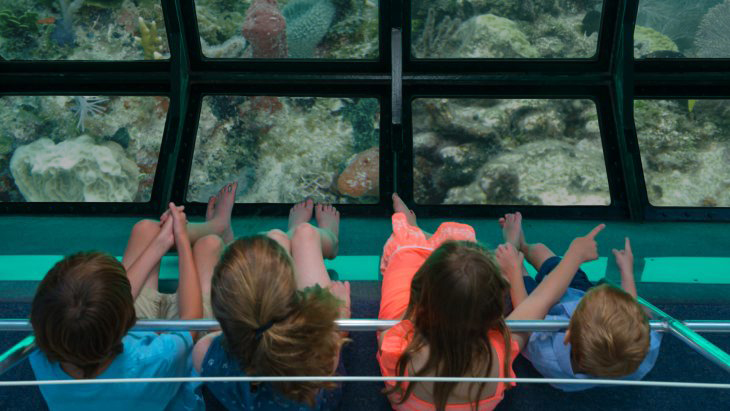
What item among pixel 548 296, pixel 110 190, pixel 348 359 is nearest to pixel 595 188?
pixel 548 296

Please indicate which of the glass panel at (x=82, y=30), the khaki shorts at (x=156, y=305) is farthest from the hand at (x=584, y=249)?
the glass panel at (x=82, y=30)

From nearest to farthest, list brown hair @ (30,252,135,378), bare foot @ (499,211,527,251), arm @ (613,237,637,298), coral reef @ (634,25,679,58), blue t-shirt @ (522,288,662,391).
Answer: brown hair @ (30,252,135,378), blue t-shirt @ (522,288,662,391), arm @ (613,237,637,298), bare foot @ (499,211,527,251), coral reef @ (634,25,679,58)

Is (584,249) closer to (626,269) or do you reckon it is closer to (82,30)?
(626,269)

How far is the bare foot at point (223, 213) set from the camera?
2.09m

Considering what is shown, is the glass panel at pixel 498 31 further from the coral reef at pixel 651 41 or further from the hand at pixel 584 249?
the hand at pixel 584 249

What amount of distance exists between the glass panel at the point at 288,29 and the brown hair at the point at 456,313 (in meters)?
1.63

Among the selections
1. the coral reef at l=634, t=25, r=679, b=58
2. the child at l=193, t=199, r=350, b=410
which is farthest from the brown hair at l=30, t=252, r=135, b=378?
the coral reef at l=634, t=25, r=679, b=58

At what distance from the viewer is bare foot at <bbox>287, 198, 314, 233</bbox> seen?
7.09 ft

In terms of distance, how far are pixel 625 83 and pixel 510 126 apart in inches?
20.4

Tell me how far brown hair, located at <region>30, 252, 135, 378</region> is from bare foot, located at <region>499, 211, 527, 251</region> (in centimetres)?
136

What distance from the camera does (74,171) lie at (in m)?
2.54

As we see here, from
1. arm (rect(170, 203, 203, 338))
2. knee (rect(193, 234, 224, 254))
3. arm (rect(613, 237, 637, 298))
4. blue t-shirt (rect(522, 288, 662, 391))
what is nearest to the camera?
blue t-shirt (rect(522, 288, 662, 391))

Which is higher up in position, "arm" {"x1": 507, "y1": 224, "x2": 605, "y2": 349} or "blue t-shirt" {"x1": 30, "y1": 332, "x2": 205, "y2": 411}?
"arm" {"x1": 507, "y1": 224, "x2": 605, "y2": 349}

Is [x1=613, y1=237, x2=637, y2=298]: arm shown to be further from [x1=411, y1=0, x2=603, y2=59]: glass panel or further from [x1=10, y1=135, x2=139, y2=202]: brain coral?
[x1=10, y1=135, x2=139, y2=202]: brain coral
